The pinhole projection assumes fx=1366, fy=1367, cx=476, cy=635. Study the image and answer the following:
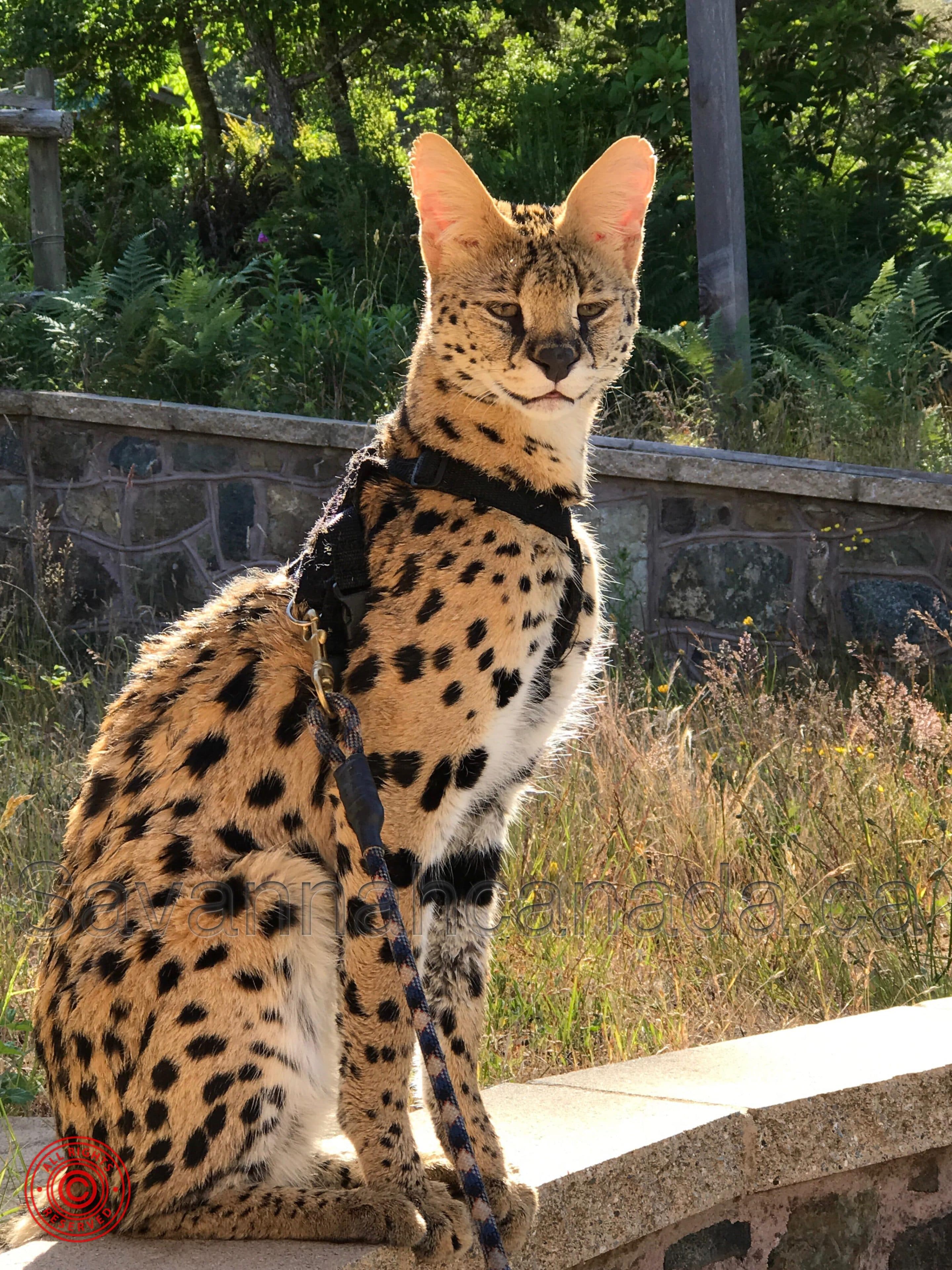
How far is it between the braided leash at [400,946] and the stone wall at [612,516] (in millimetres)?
Answer: 3956

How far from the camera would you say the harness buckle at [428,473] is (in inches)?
113

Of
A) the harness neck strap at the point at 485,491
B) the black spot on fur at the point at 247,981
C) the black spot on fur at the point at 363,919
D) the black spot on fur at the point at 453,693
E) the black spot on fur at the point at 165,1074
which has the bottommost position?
the black spot on fur at the point at 165,1074

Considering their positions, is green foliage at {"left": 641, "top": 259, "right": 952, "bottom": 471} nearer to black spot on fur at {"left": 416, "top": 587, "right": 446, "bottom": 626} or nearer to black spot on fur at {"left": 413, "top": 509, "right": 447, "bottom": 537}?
black spot on fur at {"left": 413, "top": 509, "right": 447, "bottom": 537}

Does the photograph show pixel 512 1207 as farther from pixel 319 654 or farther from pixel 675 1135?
pixel 319 654

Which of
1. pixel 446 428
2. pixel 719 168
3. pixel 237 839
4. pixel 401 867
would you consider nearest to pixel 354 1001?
pixel 401 867

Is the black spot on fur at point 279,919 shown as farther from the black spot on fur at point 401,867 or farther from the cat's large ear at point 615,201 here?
the cat's large ear at point 615,201

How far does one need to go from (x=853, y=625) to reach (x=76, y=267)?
24.2 ft

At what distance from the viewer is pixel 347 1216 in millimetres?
2551

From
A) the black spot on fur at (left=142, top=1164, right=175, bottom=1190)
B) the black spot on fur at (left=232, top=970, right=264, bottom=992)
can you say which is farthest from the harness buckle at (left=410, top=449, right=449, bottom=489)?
the black spot on fur at (left=142, top=1164, right=175, bottom=1190)

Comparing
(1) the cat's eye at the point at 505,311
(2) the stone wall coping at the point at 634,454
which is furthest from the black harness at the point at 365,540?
(2) the stone wall coping at the point at 634,454

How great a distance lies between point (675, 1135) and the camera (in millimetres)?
2850

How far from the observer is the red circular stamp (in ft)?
8.43

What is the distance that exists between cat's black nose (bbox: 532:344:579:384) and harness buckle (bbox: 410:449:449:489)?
0.29 m

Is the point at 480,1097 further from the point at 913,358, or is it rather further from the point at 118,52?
the point at 118,52
